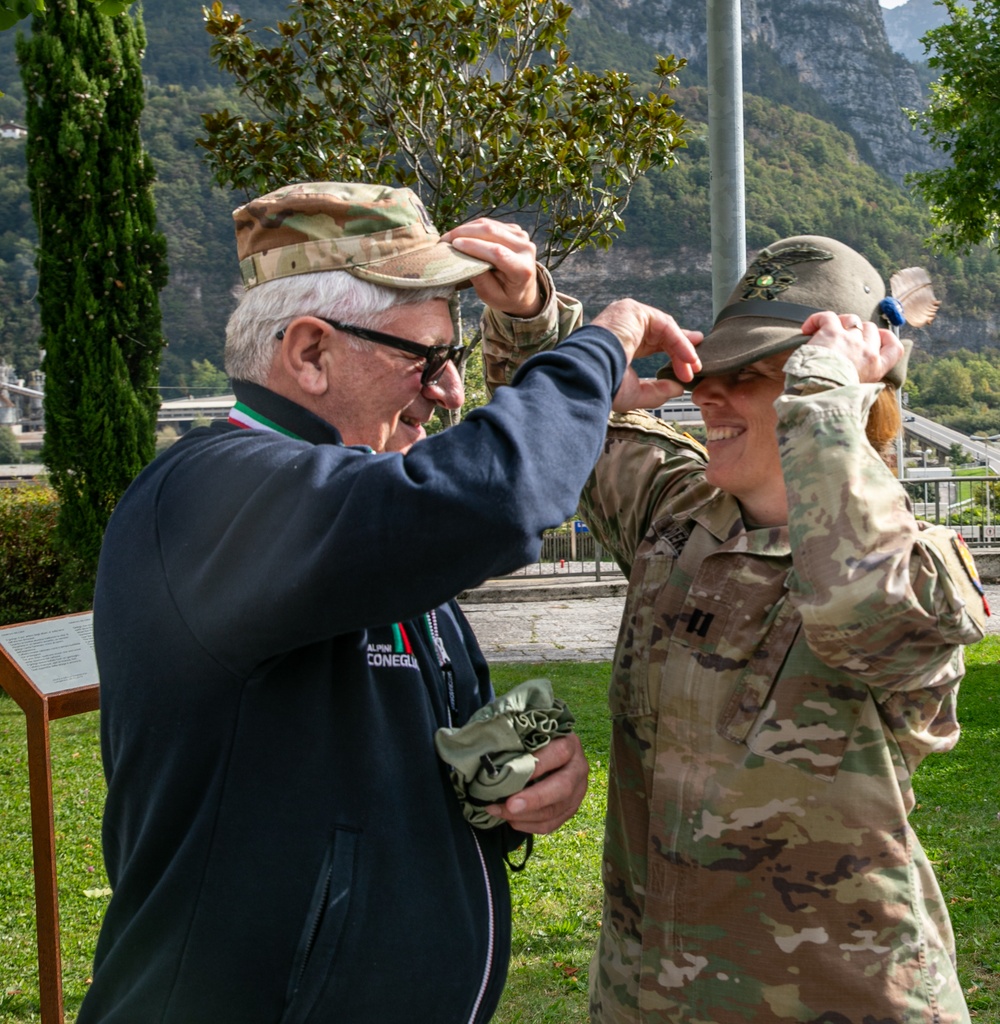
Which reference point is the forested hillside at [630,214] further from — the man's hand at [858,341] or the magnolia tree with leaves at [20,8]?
the man's hand at [858,341]

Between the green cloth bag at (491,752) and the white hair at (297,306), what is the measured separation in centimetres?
65

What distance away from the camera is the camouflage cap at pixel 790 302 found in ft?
7.00

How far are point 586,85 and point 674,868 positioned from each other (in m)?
9.07

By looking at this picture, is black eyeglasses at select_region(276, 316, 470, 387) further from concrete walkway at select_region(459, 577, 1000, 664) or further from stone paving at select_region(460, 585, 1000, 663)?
stone paving at select_region(460, 585, 1000, 663)

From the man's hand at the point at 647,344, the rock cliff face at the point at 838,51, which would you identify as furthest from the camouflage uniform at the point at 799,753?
the rock cliff face at the point at 838,51

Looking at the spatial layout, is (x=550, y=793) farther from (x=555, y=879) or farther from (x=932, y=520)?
(x=932, y=520)

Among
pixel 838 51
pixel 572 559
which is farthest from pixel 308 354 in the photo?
pixel 838 51

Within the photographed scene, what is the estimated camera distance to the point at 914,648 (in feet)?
5.72

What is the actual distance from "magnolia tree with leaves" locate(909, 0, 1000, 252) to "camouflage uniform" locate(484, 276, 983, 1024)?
1122cm

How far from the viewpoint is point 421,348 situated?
5.70 ft

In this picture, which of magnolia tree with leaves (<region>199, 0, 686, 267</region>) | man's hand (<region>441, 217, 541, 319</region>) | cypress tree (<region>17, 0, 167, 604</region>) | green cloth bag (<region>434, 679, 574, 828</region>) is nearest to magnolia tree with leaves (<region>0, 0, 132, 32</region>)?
man's hand (<region>441, 217, 541, 319</region>)

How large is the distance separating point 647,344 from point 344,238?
64 cm

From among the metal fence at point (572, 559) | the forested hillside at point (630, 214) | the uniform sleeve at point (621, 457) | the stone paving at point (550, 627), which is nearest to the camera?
the uniform sleeve at point (621, 457)

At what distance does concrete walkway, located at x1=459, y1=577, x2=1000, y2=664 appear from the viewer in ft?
41.7
